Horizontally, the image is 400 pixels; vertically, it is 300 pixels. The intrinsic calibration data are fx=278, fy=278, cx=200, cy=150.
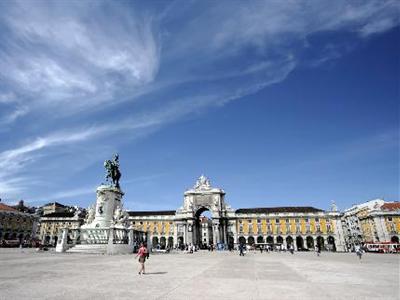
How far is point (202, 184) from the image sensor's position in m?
93.6

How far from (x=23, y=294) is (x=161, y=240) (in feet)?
300

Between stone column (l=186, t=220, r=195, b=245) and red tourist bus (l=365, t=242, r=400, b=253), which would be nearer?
red tourist bus (l=365, t=242, r=400, b=253)

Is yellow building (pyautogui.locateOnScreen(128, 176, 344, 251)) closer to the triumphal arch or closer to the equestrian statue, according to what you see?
the triumphal arch

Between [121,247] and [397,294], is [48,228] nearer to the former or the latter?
[121,247]

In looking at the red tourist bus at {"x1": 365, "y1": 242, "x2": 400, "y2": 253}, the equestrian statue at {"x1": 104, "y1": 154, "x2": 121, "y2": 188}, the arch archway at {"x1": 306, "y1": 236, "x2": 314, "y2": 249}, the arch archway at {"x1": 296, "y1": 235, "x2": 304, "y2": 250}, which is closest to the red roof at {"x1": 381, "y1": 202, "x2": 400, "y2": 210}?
the arch archway at {"x1": 306, "y1": 236, "x2": 314, "y2": 249}

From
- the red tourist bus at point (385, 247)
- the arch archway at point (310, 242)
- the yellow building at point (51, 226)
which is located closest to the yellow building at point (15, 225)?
the yellow building at point (51, 226)

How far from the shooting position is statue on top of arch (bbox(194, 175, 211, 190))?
9270cm

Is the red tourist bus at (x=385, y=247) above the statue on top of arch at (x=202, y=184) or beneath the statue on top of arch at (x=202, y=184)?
beneath

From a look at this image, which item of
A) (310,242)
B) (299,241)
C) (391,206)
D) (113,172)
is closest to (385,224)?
(391,206)

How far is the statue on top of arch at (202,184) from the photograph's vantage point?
9270 centimetres

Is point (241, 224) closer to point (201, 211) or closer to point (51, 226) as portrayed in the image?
point (201, 211)

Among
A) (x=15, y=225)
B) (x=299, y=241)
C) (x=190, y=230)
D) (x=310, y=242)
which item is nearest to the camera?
(x=15, y=225)

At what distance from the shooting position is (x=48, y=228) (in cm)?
9481

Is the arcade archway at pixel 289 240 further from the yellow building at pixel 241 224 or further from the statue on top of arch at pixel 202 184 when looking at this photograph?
the statue on top of arch at pixel 202 184
